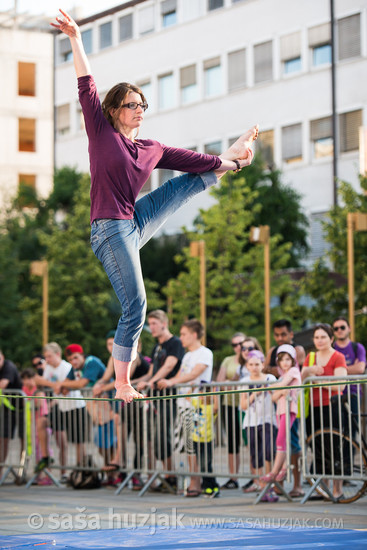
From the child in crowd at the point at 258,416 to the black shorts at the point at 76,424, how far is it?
264 centimetres

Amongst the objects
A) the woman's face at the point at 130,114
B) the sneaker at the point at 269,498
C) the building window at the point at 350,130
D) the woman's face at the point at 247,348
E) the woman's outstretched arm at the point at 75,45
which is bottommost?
the sneaker at the point at 269,498

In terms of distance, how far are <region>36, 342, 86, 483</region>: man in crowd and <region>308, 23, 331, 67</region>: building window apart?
30.8m

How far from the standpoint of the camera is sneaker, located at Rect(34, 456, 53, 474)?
1337 centimetres

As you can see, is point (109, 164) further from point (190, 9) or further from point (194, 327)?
point (190, 9)

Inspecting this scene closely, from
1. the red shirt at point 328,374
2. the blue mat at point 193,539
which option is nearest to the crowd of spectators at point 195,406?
the red shirt at point 328,374

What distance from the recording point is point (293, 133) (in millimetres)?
43281

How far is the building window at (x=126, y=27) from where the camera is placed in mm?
51000

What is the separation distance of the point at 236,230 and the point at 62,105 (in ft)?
80.1

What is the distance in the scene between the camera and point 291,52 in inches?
1703

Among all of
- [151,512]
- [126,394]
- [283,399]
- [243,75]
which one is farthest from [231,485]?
[243,75]

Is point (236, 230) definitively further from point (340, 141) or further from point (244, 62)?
point (244, 62)

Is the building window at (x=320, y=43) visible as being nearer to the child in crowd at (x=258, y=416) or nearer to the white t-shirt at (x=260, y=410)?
the child in crowd at (x=258, y=416)

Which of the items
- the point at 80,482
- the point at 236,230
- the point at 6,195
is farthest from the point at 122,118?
the point at 6,195

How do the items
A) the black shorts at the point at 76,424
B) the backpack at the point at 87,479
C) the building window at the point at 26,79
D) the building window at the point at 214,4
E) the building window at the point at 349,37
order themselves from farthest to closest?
the building window at the point at 26,79 < the building window at the point at 214,4 < the building window at the point at 349,37 < the black shorts at the point at 76,424 < the backpack at the point at 87,479
